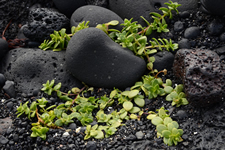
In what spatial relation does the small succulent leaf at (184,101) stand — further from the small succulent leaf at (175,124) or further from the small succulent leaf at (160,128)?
the small succulent leaf at (160,128)

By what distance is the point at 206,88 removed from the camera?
2510 mm

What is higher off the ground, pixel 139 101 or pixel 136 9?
pixel 136 9

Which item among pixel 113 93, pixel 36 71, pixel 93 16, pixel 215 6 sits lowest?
pixel 113 93

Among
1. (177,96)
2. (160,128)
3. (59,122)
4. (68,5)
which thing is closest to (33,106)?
(59,122)

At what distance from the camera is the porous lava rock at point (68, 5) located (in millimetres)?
3920

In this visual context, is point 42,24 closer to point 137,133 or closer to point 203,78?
point 137,133

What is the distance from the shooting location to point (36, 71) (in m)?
3.32

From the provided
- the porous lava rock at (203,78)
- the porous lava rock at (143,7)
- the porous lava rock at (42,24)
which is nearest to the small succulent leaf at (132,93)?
the porous lava rock at (203,78)

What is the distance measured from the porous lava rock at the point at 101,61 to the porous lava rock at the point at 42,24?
64 centimetres

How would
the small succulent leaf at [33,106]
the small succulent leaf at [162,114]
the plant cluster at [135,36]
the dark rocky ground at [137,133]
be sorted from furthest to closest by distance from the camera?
the plant cluster at [135,36] → the small succulent leaf at [33,106] → the small succulent leaf at [162,114] → the dark rocky ground at [137,133]

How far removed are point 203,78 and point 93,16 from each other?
1884mm

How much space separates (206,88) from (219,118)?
34 cm

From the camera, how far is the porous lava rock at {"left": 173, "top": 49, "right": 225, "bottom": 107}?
2498 millimetres

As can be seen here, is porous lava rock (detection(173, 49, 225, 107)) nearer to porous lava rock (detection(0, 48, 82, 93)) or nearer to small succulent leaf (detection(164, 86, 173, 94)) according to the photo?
small succulent leaf (detection(164, 86, 173, 94))
